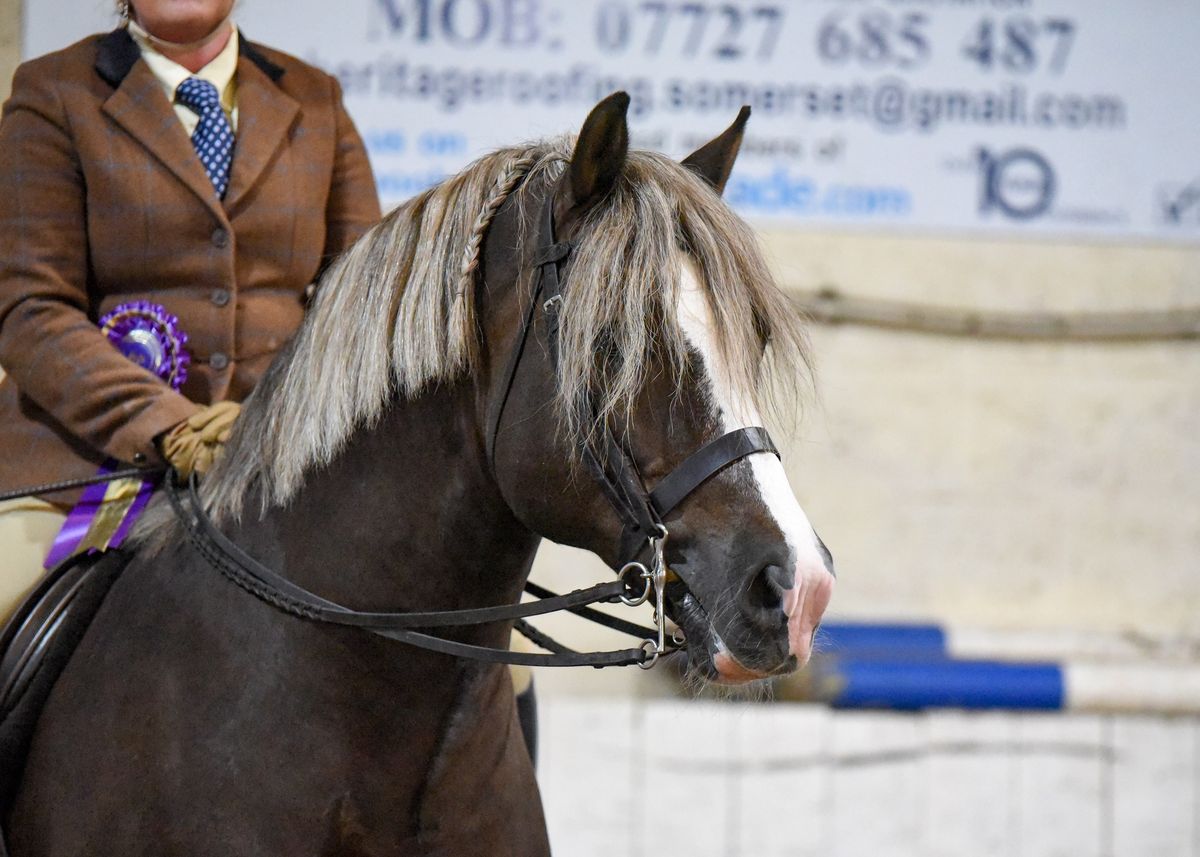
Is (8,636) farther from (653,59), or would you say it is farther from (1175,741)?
(1175,741)

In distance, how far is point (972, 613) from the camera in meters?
4.36

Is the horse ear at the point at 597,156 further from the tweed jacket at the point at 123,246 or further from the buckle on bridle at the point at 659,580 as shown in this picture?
the tweed jacket at the point at 123,246

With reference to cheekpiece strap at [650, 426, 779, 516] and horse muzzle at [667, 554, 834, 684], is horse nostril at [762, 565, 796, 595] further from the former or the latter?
cheekpiece strap at [650, 426, 779, 516]

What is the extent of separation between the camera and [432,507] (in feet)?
5.23

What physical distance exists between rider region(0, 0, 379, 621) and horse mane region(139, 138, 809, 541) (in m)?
0.20

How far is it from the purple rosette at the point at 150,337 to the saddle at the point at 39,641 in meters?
0.31

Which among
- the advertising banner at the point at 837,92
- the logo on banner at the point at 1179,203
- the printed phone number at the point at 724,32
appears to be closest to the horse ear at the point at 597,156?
the advertising banner at the point at 837,92

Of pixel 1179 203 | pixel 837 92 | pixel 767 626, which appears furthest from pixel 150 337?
pixel 1179 203

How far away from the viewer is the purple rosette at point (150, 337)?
6.38 feet

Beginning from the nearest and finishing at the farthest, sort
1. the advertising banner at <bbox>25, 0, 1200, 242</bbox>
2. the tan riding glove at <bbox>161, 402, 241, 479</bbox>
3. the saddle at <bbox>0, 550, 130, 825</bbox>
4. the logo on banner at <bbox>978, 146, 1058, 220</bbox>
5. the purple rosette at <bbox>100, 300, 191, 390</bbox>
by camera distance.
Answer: the saddle at <bbox>0, 550, 130, 825</bbox> → the tan riding glove at <bbox>161, 402, 241, 479</bbox> → the purple rosette at <bbox>100, 300, 191, 390</bbox> → the advertising banner at <bbox>25, 0, 1200, 242</bbox> → the logo on banner at <bbox>978, 146, 1058, 220</bbox>

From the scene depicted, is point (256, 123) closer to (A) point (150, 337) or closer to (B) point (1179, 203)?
(A) point (150, 337)

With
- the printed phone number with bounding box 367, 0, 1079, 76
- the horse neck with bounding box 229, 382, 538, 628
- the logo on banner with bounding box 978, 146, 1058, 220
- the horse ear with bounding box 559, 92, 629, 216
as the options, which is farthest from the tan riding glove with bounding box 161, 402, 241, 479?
the logo on banner with bounding box 978, 146, 1058, 220

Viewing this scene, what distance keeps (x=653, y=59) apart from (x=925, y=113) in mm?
882

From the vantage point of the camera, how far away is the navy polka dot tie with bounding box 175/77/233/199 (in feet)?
6.71
